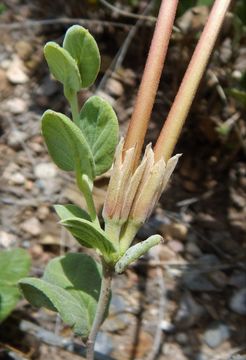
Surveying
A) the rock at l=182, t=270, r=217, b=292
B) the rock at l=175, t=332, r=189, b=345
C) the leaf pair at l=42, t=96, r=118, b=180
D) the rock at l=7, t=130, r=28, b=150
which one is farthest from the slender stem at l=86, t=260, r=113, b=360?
the rock at l=7, t=130, r=28, b=150

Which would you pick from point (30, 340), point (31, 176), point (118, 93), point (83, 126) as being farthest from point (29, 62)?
point (83, 126)

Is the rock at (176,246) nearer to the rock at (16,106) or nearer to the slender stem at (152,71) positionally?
the rock at (16,106)

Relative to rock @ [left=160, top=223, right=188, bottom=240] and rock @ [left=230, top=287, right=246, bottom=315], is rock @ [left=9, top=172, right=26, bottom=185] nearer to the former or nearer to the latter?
rock @ [left=160, top=223, right=188, bottom=240]

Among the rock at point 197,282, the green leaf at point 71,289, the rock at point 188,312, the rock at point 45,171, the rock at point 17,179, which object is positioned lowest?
the rock at point 188,312

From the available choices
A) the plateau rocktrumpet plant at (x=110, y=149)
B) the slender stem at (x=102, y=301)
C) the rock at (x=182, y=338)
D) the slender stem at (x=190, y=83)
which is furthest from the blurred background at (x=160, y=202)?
the slender stem at (x=190, y=83)

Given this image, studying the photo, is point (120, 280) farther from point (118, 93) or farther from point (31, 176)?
point (118, 93)

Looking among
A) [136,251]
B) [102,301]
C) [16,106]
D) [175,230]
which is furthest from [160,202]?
[136,251]
